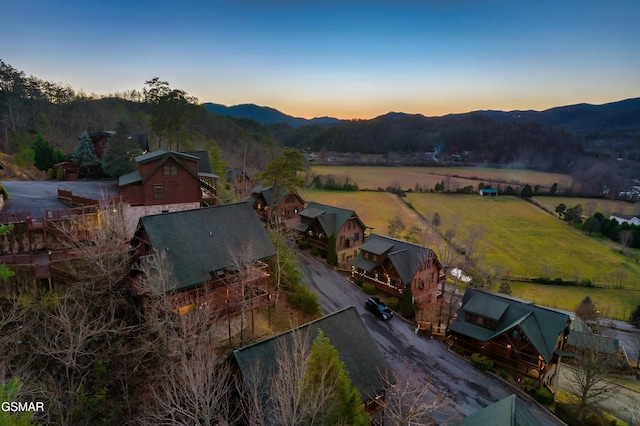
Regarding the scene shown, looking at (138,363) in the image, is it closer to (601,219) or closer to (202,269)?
(202,269)

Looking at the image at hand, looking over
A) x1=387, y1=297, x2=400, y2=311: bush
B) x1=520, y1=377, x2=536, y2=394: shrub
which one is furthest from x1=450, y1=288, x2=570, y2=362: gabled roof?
x1=387, y1=297, x2=400, y2=311: bush

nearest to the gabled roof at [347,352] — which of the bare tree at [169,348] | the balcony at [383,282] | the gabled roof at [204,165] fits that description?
the bare tree at [169,348]

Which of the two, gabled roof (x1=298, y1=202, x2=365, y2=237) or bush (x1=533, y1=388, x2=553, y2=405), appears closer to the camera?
bush (x1=533, y1=388, x2=553, y2=405)

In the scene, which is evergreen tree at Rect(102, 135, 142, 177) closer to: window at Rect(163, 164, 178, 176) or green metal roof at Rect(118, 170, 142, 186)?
green metal roof at Rect(118, 170, 142, 186)

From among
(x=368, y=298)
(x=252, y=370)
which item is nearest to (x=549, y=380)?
(x=368, y=298)

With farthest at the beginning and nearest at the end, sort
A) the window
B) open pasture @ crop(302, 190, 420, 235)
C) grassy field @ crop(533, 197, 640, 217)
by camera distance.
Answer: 1. grassy field @ crop(533, 197, 640, 217)
2. open pasture @ crop(302, 190, 420, 235)
3. the window

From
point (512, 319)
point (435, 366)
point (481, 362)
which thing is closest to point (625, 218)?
point (512, 319)
